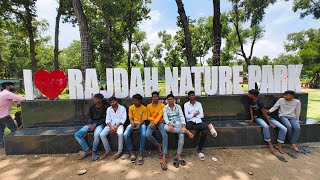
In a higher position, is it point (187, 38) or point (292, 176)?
point (187, 38)

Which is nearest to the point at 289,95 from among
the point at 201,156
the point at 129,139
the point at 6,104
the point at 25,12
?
the point at 201,156

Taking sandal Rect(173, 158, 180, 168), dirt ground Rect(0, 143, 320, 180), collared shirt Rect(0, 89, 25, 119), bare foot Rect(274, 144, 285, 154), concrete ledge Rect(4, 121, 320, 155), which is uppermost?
collared shirt Rect(0, 89, 25, 119)

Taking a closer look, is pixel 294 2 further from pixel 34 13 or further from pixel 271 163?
pixel 34 13

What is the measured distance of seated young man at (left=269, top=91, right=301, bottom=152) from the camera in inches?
203

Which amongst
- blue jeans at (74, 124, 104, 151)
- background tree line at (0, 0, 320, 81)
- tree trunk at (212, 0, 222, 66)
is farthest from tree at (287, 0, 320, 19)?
blue jeans at (74, 124, 104, 151)

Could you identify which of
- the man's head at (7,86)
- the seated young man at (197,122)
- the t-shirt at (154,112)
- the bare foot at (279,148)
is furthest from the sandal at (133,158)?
the man's head at (7,86)

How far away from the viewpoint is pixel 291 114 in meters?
5.38

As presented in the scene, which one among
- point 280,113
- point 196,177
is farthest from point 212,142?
point 280,113

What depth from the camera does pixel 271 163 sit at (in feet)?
14.6

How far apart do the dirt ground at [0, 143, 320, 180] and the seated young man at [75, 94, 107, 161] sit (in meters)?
0.24

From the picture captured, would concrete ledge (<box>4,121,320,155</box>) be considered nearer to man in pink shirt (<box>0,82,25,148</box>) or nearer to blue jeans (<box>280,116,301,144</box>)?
blue jeans (<box>280,116,301,144</box>)

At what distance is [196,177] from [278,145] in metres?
2.48

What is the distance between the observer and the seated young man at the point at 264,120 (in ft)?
16.7

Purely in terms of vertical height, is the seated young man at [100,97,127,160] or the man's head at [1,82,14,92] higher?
the man's head at [1,82,14,92]
